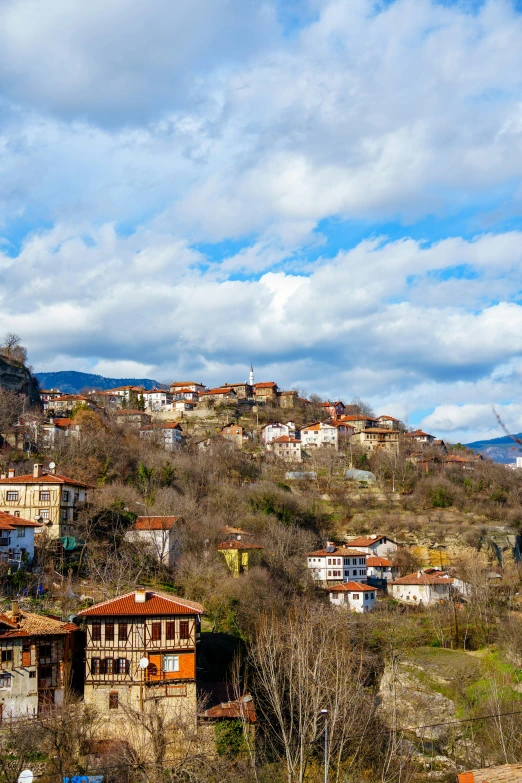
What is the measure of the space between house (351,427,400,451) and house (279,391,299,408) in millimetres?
19832

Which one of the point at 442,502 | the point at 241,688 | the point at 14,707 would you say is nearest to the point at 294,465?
the point at 442,502

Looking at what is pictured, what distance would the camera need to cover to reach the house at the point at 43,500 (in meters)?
51.0

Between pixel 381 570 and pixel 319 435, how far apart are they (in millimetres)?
42175

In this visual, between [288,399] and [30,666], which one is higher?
[288,399]

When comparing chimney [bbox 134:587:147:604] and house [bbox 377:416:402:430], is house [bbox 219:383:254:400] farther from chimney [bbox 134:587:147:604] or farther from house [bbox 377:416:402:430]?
chimney [bbox 134:587:147:604]

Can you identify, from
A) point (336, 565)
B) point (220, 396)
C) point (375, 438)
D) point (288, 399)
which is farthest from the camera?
point (288, 399)

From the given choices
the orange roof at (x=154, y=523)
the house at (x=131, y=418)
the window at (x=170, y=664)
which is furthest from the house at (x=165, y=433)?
the window at (x=170, y=664)

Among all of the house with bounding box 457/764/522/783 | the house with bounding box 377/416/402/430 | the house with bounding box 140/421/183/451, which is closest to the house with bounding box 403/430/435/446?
the house with bounding box 377/416/402/430

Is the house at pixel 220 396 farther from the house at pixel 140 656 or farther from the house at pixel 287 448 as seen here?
the house at pixel 140 656

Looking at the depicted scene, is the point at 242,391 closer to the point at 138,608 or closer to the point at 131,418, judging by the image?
the point at 131,418

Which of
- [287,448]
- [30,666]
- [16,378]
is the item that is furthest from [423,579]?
[16,378]

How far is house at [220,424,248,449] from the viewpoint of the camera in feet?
356

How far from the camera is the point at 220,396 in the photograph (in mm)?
127688

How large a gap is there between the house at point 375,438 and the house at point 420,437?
6605 millimetres
